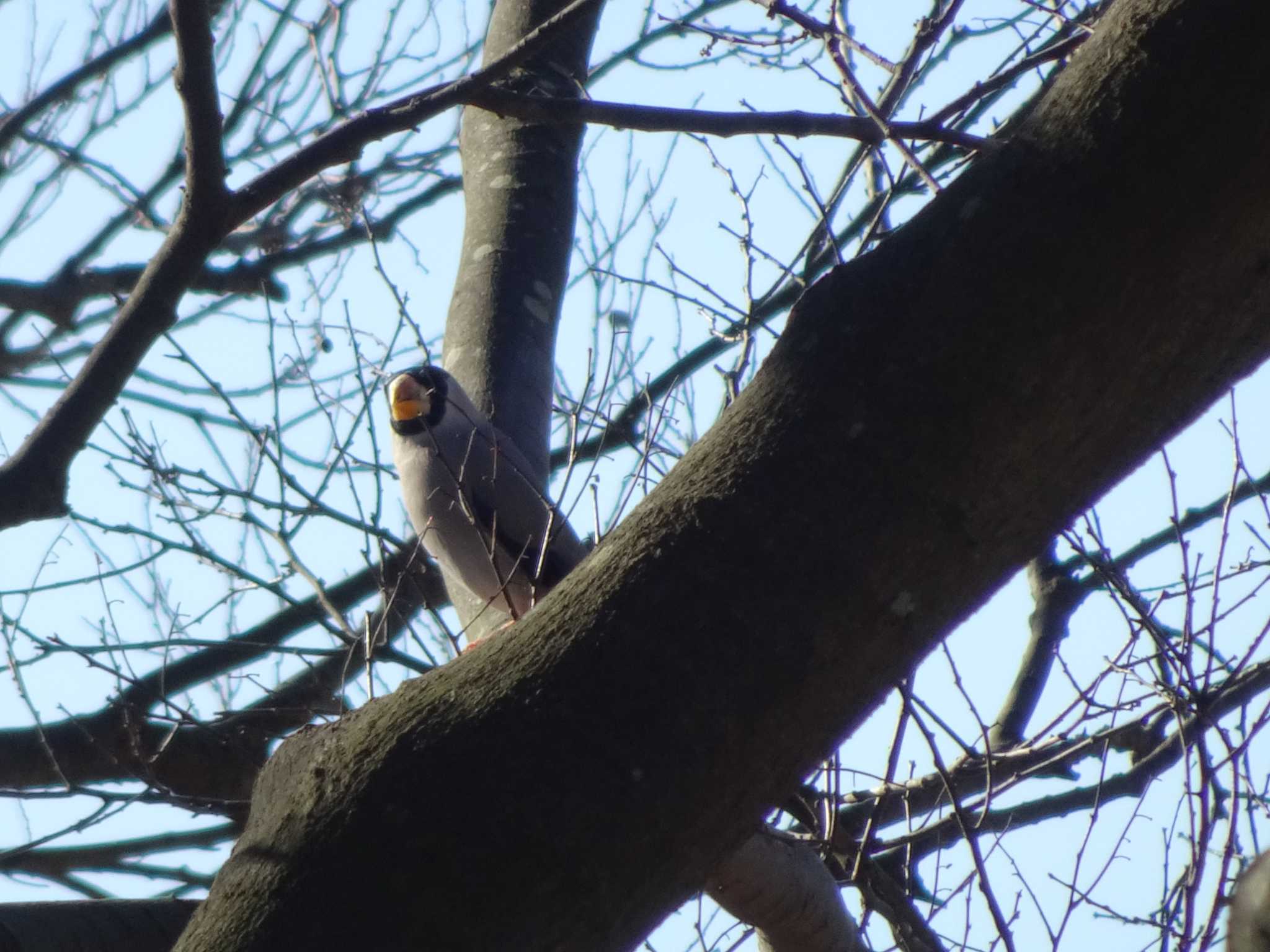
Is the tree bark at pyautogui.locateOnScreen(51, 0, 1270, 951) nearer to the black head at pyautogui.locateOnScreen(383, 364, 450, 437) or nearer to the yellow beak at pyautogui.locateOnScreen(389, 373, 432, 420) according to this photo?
the black head at pyautogui.locateOnScreen(383, 364, 450, 437)

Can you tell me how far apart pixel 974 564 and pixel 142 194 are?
3.44 meters

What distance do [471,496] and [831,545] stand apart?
9.35 feet

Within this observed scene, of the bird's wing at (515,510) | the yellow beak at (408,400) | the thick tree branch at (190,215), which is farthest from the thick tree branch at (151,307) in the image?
the yellow beak at (408,400)

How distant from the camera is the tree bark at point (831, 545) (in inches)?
53.1

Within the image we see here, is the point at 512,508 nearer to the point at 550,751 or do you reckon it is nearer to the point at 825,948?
the point at 825,948

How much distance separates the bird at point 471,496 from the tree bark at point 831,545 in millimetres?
1973

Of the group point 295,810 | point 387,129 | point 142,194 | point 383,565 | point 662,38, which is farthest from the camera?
point 662,38

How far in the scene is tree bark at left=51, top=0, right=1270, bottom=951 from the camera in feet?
4.43

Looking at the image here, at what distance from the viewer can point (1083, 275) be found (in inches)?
55.1

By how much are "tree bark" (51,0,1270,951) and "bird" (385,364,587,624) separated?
197 cm

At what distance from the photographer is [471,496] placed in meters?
4.14

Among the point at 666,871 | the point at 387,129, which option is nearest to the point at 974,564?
the point at 666,871

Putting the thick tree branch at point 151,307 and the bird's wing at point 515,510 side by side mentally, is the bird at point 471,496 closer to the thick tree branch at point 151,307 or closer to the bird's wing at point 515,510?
the bird's wing at point 515,510

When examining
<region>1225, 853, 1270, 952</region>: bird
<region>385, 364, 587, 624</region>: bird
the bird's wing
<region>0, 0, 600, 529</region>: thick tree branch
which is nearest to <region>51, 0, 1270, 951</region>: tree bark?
<region>1225, 853, 1270, 952</region>: bird
